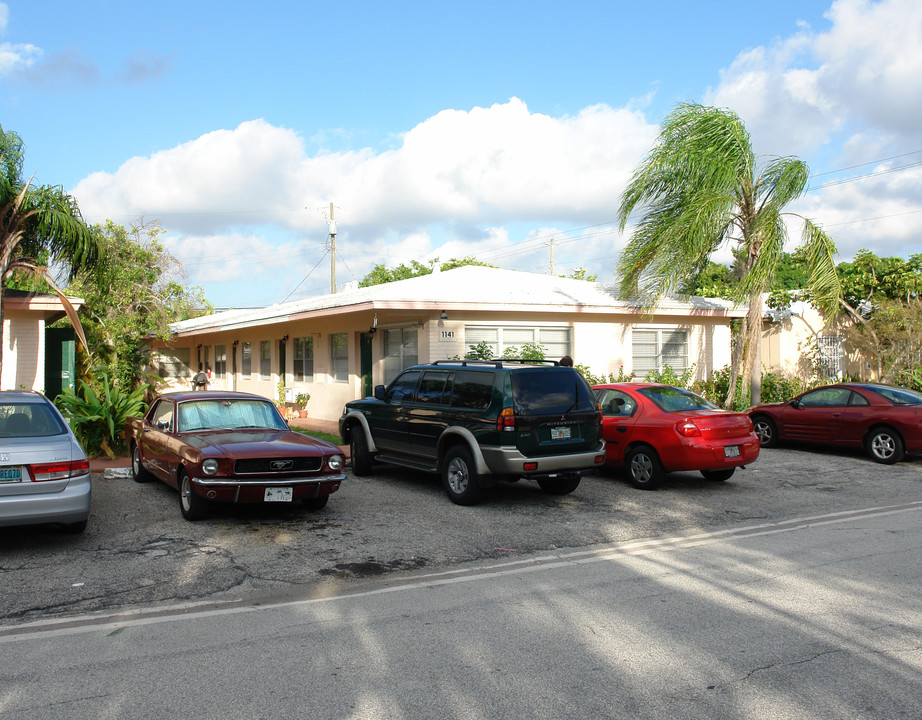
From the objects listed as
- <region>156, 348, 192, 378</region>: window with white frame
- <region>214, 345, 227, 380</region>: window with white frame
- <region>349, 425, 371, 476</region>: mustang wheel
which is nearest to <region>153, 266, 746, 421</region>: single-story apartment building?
<region>349, 425, 371, 476</region>: mustang wheel

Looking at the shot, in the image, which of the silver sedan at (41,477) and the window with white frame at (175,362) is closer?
the silver sedan at (41,477)

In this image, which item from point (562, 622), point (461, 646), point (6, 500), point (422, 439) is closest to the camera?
point (461, 646)

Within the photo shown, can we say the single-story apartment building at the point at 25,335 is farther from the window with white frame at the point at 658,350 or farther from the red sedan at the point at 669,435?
the window with white frame at the point at 658,350

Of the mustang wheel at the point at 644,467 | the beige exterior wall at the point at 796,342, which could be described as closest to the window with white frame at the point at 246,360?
the beige exterior wall at the point at 796,342

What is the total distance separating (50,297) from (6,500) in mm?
10526

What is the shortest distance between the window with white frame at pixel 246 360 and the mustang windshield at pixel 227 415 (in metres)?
16.8

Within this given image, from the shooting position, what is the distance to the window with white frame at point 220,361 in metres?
29.5

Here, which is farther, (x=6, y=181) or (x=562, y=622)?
(x=6, y=181)

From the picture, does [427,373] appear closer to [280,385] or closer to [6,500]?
[6,500]

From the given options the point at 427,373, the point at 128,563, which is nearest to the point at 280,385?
the point at 427,373

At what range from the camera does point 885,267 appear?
23.8 meters

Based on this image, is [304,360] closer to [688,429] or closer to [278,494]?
[688,429]

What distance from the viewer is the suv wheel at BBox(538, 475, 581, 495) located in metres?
10.6

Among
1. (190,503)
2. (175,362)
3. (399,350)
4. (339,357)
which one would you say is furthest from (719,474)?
(175,362)
